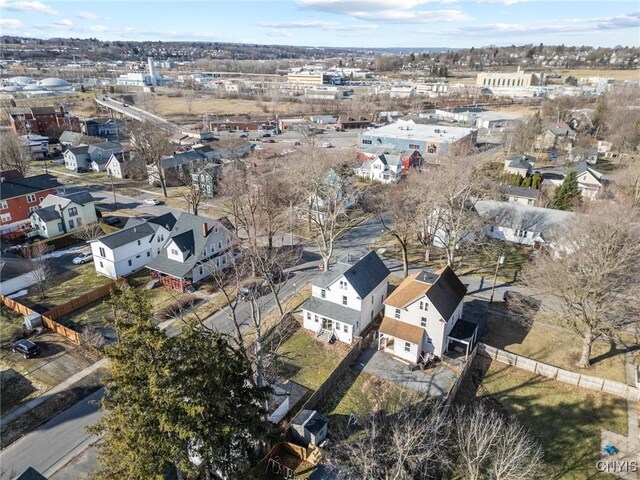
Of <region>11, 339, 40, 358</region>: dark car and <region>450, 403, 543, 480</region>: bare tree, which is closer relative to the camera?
<region>450, 403, 543, 480</region>: bare tree

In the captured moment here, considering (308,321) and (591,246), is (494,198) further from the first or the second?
(308,321)

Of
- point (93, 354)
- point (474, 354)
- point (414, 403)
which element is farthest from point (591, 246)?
point (93, 354)

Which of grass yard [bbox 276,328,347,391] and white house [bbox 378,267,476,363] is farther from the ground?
white house [bbox 378,267,476,363]

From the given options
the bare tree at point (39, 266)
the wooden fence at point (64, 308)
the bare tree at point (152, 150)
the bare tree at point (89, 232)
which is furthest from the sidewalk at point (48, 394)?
the bare tree at point (152, 150)

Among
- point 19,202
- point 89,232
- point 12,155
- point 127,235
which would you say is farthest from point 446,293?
point 12,155

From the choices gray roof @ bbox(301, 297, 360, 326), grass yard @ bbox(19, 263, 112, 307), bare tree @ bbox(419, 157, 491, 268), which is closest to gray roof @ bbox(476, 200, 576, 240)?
bare tree @ bbox(419, 157, 491, 268)

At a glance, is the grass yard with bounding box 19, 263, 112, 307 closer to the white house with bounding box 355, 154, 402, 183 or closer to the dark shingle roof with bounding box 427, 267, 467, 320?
the dark shingle roof with bounding box 427, 267, 467, 320
